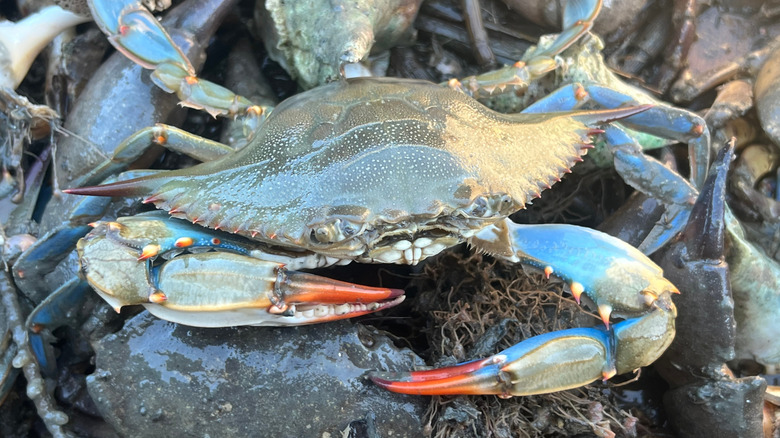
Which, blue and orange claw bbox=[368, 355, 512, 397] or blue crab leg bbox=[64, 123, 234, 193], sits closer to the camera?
blue and orange claw bbox=[368, 355, 512, 397]

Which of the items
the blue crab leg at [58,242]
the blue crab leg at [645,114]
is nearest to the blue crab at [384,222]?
the blue crab leg at [645,114]

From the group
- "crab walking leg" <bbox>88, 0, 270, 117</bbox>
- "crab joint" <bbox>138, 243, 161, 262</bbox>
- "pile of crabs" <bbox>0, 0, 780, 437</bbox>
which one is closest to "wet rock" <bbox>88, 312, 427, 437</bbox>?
"pile of crabs" <bbox>0, 0, 780, 437</bbox>

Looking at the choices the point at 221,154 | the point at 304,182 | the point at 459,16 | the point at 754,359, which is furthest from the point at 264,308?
the point at 754,359

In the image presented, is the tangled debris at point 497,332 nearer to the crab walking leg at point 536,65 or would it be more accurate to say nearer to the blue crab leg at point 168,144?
the crab walking leg at point 536,65

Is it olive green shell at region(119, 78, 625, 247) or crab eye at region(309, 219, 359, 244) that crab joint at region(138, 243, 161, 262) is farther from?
crab eye at region(309, 219, 359, 244)

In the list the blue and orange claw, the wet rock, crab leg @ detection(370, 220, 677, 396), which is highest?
crab leg @ detection(370, 220, 677, 396)

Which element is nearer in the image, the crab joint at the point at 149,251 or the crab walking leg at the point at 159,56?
the crab joint at the point at 149,251

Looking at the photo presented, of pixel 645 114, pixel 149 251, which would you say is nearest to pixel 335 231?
pixel 149 251

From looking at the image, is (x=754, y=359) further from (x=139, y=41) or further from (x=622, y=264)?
(x=139, y=41)
